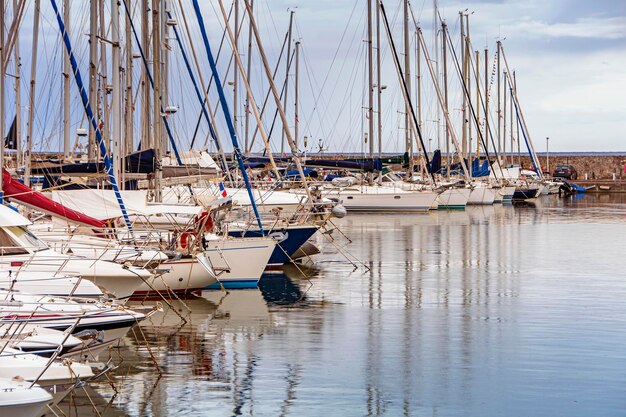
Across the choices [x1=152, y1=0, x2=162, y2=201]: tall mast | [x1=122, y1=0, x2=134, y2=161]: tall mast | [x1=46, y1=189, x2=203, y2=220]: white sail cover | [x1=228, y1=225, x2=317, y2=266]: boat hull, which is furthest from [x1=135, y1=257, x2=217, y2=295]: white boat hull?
[x1=122, y1=0, x2=134, y2=161]: tall mast

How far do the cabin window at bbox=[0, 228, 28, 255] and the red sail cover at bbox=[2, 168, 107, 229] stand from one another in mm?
2749

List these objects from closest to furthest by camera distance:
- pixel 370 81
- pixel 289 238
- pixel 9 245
Answer: 1. pixel 9 245
2. pixel 289 238
3. pixel 370 81

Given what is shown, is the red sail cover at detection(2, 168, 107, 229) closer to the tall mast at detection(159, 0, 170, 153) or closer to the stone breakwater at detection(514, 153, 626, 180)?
the tall mast at detection(159, 0, 170, 153)

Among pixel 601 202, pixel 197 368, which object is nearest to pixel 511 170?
pixel 601 202

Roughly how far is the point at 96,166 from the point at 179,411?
15.4 meters

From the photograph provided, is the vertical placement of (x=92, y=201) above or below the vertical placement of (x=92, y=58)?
below

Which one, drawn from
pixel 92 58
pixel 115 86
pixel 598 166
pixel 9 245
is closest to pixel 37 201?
pixel 115 86

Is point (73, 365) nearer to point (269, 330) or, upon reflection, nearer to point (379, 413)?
point (379, 413)

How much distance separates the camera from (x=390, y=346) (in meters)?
18.5

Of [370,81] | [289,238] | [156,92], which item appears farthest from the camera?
[370,81]

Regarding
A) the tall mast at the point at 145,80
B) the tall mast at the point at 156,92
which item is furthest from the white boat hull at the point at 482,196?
the tall mast at the point at 156,92

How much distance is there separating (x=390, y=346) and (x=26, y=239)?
691 centimetres

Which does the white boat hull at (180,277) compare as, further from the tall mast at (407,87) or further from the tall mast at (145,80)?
the tall mast at (407,87)

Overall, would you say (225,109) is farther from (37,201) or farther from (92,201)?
(37,201)
